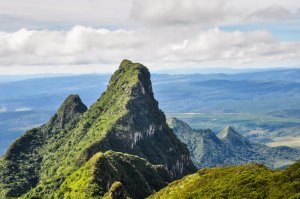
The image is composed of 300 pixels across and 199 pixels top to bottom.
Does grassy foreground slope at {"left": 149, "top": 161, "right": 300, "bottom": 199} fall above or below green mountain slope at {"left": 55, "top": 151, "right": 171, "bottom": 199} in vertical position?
above

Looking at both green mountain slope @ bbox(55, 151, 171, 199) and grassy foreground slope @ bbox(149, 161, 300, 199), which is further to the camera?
green mountain slope @ bbox(55, 151, 171, 199)

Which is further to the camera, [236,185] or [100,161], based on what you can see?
[100,161]

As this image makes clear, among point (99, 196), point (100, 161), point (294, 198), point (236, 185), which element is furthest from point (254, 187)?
point (100, 161)

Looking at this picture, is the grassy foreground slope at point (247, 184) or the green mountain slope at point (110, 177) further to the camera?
the green mountain slope at point (110, 177)

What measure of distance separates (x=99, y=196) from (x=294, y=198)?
→ 239ft

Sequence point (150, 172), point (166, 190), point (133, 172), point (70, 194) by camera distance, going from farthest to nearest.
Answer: point (150, 172) < point (133, 172) < point (70, 194) < point (166, 190)

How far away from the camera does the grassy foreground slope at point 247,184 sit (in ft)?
275

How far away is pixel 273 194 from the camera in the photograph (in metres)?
83.2

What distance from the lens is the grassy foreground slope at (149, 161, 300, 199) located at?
83887 mm

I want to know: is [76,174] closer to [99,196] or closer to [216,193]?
[99,196]

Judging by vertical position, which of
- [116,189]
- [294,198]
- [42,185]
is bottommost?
[42,185]

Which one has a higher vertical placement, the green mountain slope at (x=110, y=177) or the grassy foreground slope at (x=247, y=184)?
the grassy foreground slope at (x=247, y=184)

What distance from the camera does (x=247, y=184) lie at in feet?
298

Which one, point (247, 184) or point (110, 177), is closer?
point (247, 184)
